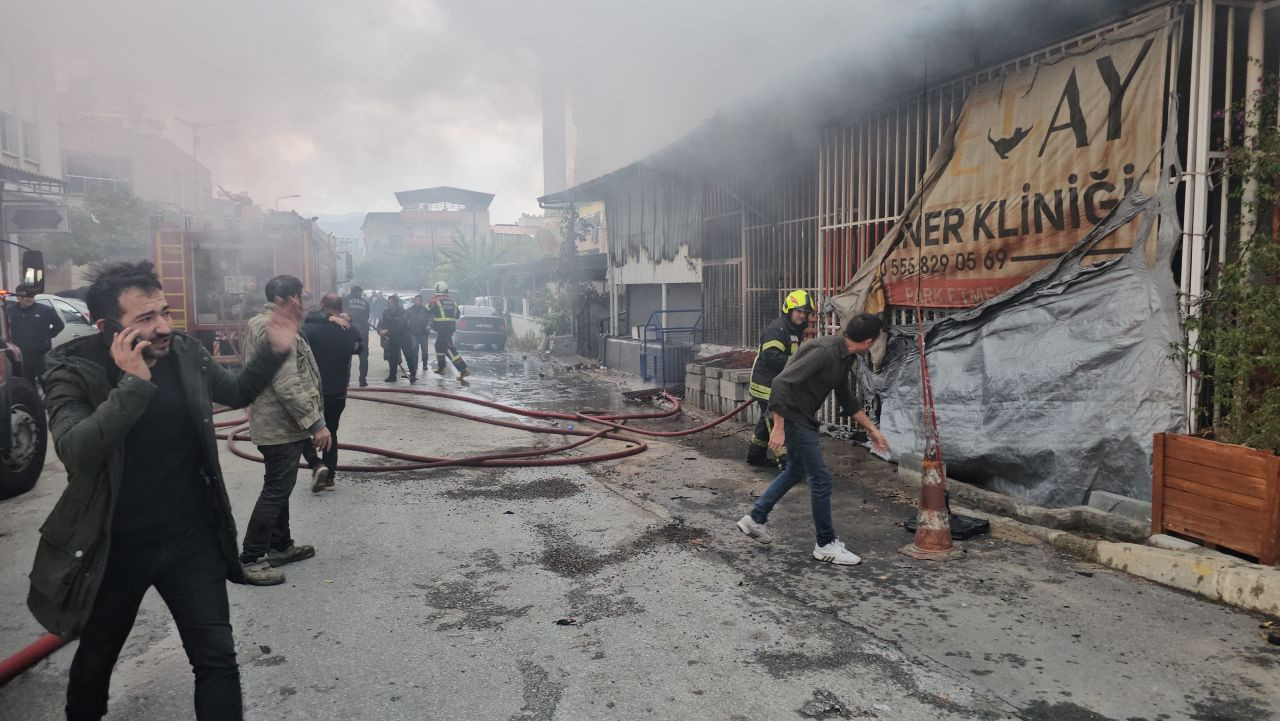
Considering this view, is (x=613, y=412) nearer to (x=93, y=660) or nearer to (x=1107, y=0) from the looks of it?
(x=1107, y=0)

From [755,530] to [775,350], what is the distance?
2.43 metres

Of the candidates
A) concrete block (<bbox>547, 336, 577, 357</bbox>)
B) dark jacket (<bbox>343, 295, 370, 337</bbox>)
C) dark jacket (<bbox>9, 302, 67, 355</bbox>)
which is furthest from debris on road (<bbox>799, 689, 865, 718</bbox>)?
concrete block (<bbox>547, 336, 577, 357</bbox>)

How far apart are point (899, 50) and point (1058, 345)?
9.53 feet

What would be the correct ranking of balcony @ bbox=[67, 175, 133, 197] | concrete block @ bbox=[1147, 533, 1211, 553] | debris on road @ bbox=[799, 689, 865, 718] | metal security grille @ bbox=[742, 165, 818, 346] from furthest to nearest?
balcony @ bbox=[67, 175, 133, 197] → metal security grille @ bbox=[742, 165, 818, 346] → concrete block @ bbox=[1147, 533, 1211, 553] → debris on road @ bbox=[799, 689, 865, 718]

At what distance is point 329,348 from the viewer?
6.52 m

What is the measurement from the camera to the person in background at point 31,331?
32.1 feet

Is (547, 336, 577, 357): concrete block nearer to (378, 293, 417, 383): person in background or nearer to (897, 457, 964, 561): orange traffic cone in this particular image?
(378, 293, 417, 383): person in background

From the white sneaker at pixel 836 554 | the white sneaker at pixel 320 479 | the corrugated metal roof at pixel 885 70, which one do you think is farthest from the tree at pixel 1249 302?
the white sneaker at pixel 320 479

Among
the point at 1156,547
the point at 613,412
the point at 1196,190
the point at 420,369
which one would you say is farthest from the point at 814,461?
the point at 420,369

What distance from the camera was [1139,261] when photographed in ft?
17.7

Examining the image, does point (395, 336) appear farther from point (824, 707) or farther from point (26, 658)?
point (824, 707)

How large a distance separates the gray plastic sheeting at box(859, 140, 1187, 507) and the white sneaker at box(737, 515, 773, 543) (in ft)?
6.78

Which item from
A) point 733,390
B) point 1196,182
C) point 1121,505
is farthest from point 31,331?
point 1196,182

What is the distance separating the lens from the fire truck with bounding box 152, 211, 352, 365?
14188 millimetres
